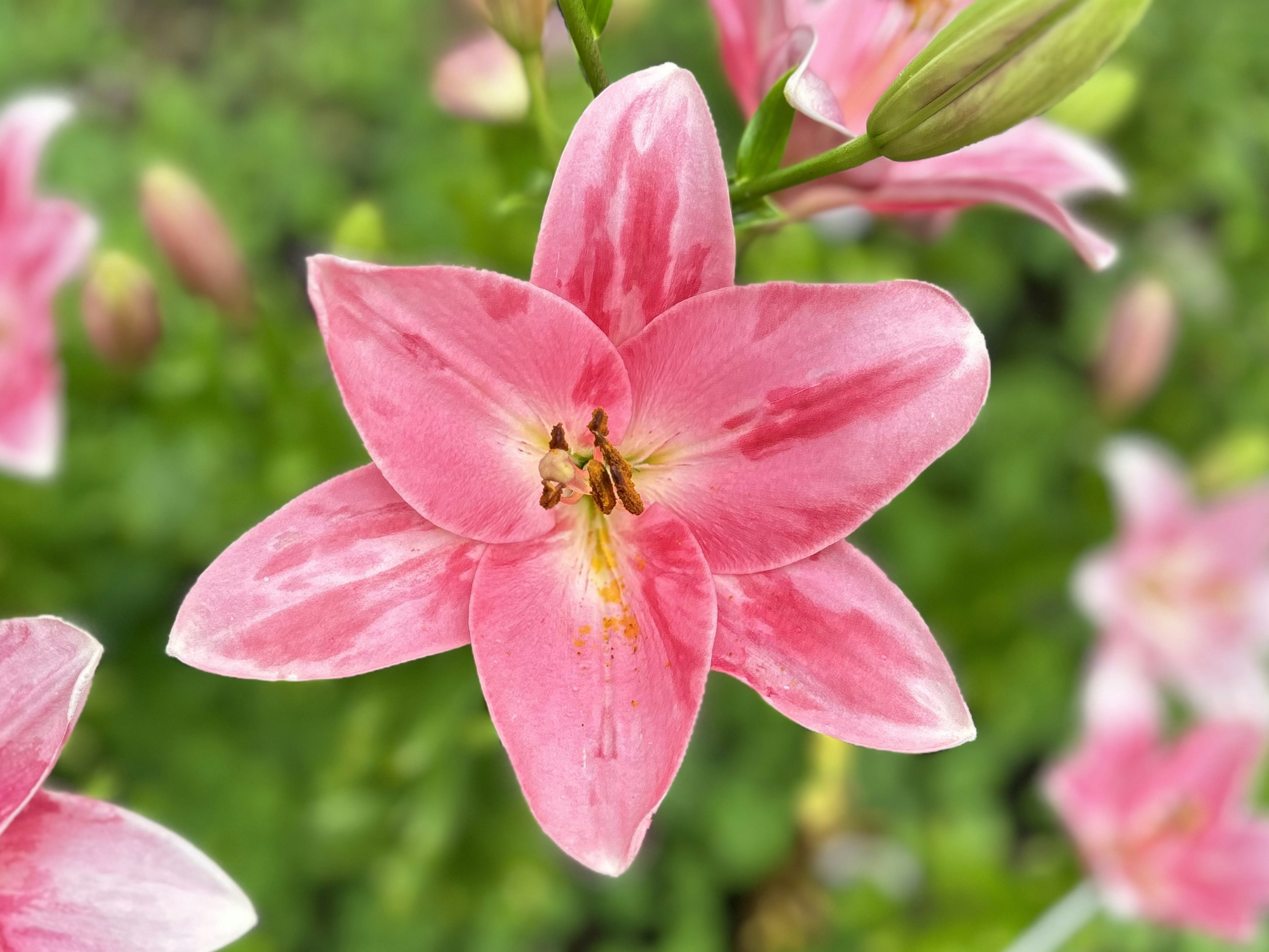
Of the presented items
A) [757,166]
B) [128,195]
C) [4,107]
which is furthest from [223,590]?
[4,107]

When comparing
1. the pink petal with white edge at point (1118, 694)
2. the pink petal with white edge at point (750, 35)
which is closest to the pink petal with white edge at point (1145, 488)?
the pink petal with white edge at point (1118, 694)

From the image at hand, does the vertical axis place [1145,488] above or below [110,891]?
below

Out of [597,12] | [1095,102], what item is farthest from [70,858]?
[1095,102]

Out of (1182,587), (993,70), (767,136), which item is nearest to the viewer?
(993,70)

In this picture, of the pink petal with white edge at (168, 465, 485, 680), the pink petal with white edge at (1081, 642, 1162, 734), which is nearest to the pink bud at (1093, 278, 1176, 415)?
the pink petal with white edge at (1081, 642, 1162, 734)

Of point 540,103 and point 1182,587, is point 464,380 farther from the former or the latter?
point 1182,587

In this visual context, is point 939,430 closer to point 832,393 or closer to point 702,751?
point 832,393
